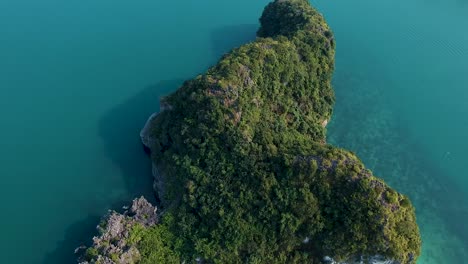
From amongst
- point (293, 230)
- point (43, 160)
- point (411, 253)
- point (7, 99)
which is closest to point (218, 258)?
point (293, 230)

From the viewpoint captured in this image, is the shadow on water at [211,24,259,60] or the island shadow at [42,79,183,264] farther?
the shadow on water at [211,24,259,60]

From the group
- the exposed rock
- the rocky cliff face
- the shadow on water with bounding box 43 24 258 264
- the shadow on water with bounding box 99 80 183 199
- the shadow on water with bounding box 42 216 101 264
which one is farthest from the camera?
the shadow on water with bounding box 99 80 183 199

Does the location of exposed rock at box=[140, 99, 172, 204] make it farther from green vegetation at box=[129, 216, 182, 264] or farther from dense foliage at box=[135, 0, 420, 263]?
green vegetation at box=[129, 216, 182, 264]

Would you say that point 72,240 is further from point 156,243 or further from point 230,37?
point 230,37

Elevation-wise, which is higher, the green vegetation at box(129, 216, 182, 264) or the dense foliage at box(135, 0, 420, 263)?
the dense foliage at box(135, 0, 420, 263)

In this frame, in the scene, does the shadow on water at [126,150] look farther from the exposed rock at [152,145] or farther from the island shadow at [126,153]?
the exposed rock at [152,145]

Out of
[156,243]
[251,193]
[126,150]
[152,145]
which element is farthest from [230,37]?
[156,243]

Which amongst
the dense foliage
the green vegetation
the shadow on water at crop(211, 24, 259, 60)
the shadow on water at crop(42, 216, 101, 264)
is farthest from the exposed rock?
the shadow on water at crop(211, 24, 259, 60)

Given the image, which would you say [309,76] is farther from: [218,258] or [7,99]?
[7,99]
